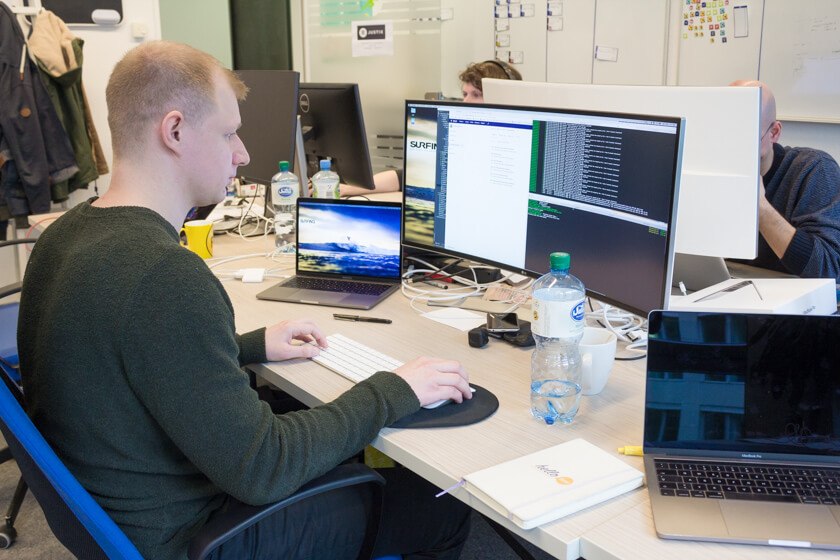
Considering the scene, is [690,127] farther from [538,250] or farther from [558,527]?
[558,527]

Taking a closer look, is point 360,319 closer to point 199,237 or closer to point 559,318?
point 559,318

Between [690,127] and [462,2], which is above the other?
[462,2]

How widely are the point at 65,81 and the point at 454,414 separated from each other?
3.21 metres

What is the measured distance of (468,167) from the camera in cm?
179

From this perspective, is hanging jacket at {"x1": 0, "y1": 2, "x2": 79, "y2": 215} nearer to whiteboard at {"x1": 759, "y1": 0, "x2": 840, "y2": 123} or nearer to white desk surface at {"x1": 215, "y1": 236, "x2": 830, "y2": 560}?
white desk surface at {"x1": 215, "y1": 236, "x2": 830, "y2": 560}

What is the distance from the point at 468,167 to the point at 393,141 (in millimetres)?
3045

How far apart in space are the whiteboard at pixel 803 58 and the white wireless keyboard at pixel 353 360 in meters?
2.55

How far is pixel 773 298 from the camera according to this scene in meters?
1.61

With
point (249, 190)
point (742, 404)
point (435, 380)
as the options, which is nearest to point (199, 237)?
point (249, 190)

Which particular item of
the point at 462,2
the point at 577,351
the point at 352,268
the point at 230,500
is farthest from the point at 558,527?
the point at 462,2

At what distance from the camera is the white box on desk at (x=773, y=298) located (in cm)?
157

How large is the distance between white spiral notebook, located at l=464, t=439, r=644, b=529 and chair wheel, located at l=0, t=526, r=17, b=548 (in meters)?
1.66

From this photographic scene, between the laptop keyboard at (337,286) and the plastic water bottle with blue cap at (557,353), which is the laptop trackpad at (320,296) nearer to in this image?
the laptop keyboard at (337,286)

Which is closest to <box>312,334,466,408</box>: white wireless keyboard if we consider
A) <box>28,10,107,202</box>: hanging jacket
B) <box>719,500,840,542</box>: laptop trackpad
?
<box>719,500,840,542</box>: laptop trackpad
